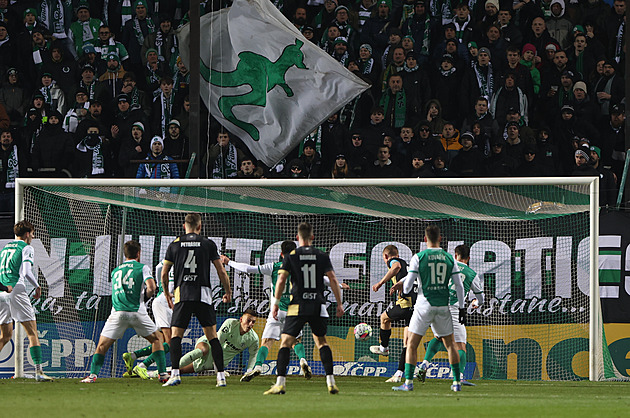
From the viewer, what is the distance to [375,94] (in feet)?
55.6

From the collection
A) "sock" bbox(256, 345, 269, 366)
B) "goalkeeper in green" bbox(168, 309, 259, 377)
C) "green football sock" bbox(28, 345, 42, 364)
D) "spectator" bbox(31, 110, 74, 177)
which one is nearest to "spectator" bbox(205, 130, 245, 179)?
"spectator" bbox(31, 110, 74, 177)

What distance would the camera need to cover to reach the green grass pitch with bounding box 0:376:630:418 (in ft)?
27.6

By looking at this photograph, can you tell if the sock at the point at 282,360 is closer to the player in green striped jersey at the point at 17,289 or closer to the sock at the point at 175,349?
the sock at the point at 175,349

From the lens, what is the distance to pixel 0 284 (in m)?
12.1

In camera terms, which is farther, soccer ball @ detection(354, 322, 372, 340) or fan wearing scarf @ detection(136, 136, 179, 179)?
fan wearing scarf @ detection(136, 136, 179, 179)

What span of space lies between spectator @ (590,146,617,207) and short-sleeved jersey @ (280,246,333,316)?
5692mm

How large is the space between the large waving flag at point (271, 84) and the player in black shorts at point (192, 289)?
11.2 feet

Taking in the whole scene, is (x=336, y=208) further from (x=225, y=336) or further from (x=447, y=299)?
(x=447, y=299)

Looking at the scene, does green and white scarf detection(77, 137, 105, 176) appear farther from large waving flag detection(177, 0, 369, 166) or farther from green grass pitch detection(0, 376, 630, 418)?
green grass pitch detection(0, 376, 630, 418)

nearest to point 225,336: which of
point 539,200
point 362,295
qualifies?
point 362,295

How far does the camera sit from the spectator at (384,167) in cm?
1536

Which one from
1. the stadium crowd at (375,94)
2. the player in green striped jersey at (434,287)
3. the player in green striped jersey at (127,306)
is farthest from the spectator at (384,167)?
the player in green striped jersey at (127,306)

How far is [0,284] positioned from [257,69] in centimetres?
486

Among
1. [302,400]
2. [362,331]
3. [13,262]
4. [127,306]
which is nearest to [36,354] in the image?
[13,262]
